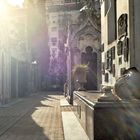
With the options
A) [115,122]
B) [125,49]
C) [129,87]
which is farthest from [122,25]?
[115,122]

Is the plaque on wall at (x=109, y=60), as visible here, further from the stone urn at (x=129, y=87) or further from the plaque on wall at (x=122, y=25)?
the stone urn at (x=129, y=87)

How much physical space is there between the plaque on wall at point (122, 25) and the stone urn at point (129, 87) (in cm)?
314

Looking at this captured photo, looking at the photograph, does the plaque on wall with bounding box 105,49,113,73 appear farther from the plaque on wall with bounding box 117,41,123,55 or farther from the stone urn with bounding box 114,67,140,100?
the stone urn with bounding box 114,67,140,100

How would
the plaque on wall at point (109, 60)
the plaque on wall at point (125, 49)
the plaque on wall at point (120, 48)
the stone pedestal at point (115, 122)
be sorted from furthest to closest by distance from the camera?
the plaque on wall at point (109, 60), the plaque on wall at point (120, 48), the plaque on wall at point (125, 49), the stone pedestal at point (115, 122)

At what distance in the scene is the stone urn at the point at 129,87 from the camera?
783cm

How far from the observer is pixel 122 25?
1126 cm

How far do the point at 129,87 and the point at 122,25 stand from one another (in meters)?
3.79

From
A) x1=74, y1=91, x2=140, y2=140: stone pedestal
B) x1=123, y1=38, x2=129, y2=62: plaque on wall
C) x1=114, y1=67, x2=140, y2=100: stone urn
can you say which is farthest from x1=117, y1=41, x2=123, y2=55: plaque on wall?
x1=74, y1=91, x2=140, y2=140: stone pedestal

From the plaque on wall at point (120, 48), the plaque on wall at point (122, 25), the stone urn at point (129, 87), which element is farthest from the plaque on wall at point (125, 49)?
the stone urn at point (129, 87)

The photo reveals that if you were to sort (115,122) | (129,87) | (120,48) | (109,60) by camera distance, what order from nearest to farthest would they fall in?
1. (115,122)
2. (129,87)
3. (120,48)
4. (109,60)

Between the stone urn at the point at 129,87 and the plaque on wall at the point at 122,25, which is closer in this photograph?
the stone urn at the point at 129,87

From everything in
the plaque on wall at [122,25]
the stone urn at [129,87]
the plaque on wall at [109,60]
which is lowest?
the stone urn at [129,87]

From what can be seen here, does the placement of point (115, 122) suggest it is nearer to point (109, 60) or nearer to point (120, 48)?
point (120, 48)

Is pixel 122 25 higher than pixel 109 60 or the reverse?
higher
